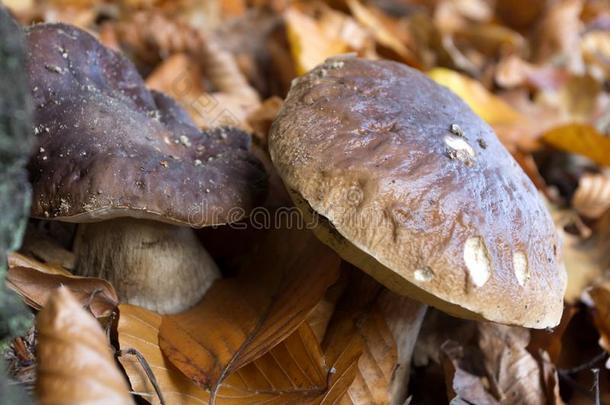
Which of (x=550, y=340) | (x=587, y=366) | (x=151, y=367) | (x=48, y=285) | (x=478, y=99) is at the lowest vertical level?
(x=587, y=366)

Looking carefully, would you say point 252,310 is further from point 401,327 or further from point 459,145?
point 459,145

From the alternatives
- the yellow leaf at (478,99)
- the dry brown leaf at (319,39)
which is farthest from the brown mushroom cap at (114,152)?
the yellow leaf at (478,99)

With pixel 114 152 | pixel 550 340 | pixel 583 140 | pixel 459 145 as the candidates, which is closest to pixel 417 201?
pixel 459 145

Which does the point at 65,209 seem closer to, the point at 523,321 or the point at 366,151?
the point at 366,151

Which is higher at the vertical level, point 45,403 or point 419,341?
point 45,403

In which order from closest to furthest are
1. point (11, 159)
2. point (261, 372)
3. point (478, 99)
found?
point (11, 159) < point (261, 372) < point (478, 99)

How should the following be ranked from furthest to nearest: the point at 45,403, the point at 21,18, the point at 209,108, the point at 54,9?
1. the point at 54,9
2. the point at 21,18
3. the point at 209,108
4. the point at 45,403

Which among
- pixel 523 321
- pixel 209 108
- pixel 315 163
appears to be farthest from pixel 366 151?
pixel 209 108
